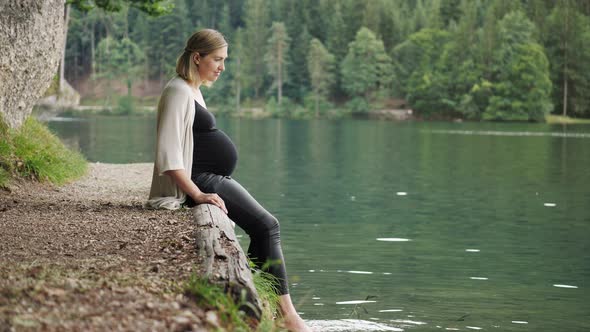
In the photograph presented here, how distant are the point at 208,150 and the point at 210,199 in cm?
59

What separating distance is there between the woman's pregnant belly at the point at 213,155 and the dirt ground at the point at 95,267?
1.64 ft

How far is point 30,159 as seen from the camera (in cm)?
1295

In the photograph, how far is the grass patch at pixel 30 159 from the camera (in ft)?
40.9

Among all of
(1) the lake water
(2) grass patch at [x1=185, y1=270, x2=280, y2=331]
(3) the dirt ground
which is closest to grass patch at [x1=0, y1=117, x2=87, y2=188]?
(3) the dirt ground

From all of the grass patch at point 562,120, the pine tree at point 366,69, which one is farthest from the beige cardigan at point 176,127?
the pine tree at point 366,69

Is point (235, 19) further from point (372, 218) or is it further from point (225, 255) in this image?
point (225, 255)

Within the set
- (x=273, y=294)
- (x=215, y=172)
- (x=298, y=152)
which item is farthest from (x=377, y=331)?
(x=298, y=152)

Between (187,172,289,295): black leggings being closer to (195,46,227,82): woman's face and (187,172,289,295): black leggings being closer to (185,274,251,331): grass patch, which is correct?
(195,46,227,82): woman's face

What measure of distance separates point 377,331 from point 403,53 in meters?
106

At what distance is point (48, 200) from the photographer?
10.7 meters

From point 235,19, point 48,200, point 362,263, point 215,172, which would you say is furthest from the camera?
point 235,19

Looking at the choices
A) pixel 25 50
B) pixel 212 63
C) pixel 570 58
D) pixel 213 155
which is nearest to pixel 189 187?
pixel 213 155

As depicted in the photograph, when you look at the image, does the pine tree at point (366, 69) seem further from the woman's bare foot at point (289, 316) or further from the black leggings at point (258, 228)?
the woman's bare foot at point (289, 316)

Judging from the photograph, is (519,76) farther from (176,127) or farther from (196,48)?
(176,127)
